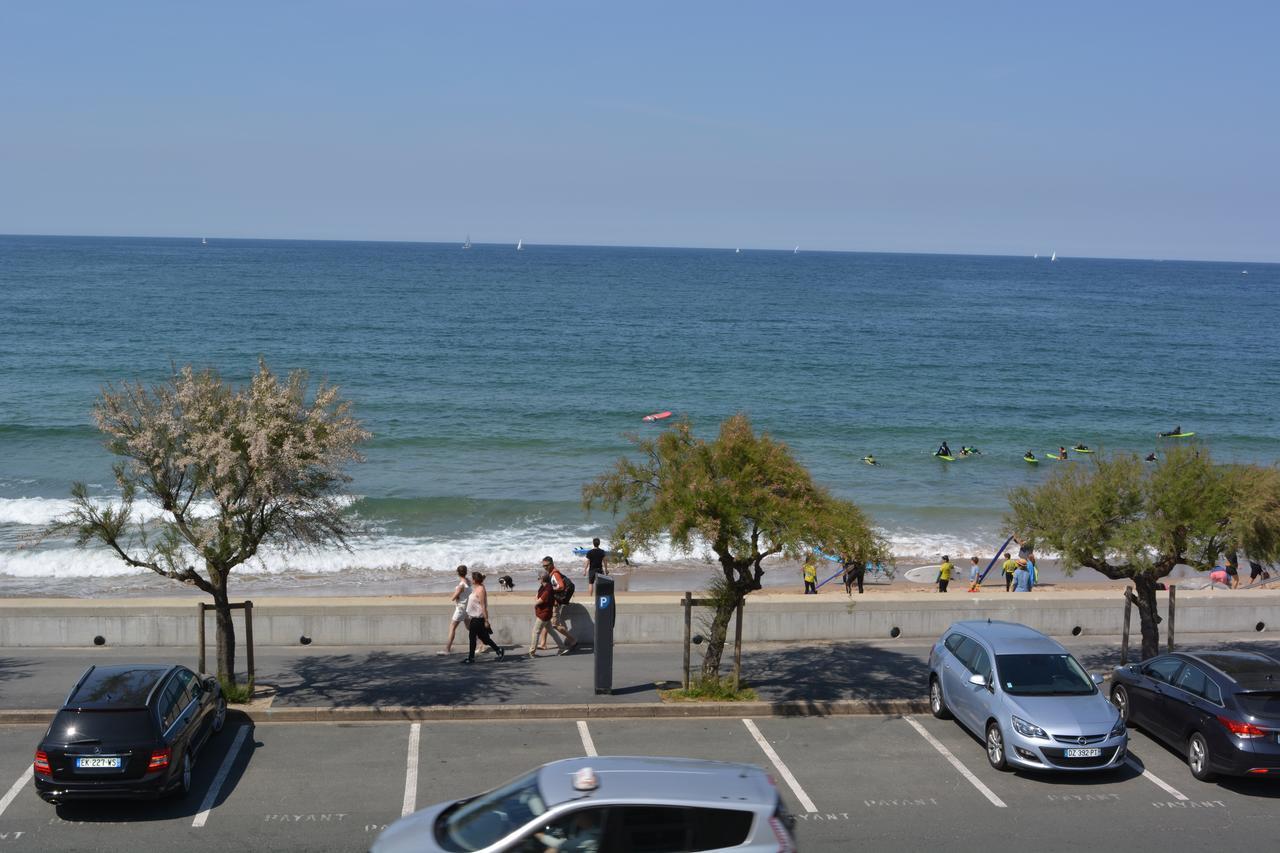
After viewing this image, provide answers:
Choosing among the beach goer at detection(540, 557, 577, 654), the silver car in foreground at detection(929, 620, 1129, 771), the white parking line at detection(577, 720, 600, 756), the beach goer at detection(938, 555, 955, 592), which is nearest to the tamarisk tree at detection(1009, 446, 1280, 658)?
the silver car in foreground at detection(929, 620, 1129, 771)

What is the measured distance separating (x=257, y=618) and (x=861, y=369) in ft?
191

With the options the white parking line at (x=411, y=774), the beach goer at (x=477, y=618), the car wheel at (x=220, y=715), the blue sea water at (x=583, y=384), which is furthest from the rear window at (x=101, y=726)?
the beach goer at (x=477, y=618)

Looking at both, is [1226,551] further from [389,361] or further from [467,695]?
[389,361]

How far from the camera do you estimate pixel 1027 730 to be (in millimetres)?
12594

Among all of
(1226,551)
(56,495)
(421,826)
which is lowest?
(56,495)

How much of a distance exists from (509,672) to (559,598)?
160 centimetres

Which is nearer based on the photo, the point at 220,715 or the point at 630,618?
the point at 220,715

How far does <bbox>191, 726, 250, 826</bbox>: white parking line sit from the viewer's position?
1127 centimetres

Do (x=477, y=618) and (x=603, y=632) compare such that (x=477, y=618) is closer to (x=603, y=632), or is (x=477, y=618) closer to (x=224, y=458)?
(x=603, y=632)

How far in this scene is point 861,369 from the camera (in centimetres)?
7200

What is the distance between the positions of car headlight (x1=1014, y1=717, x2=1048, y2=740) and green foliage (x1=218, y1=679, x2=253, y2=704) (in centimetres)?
930

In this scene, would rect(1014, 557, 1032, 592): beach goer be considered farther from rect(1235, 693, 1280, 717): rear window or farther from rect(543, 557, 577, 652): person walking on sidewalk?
rect(1235, 693, 1280, 717): rear window

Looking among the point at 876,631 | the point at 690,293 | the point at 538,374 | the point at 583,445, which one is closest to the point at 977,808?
the point at 876,631

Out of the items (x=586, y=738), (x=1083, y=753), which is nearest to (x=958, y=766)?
(x=1083, y=753)
